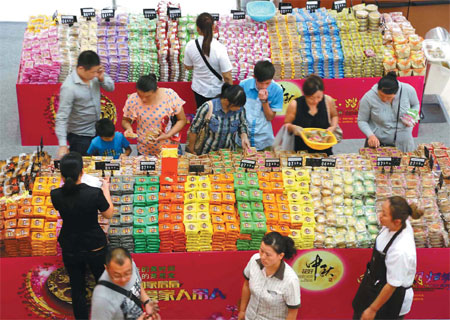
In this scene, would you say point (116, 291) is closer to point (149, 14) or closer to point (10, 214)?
point (10, 214)

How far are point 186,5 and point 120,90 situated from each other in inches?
161

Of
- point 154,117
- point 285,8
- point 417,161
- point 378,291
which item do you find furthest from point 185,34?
point 378,291

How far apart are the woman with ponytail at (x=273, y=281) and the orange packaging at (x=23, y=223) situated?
2.15 meters

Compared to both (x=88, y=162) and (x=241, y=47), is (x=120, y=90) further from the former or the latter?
(x=88, y=162)

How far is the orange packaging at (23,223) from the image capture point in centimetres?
599

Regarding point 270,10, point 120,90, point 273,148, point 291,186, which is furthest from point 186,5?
point 291,186

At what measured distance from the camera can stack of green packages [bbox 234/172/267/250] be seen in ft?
19.7

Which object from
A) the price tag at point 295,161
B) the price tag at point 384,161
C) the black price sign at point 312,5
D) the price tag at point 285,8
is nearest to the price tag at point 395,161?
the price tag at point 384,161

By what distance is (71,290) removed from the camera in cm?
590

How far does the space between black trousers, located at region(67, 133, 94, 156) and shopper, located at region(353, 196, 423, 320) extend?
3.41 meters

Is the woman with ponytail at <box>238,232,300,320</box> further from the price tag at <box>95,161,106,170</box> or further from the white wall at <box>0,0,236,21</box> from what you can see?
the white wall at <box>0,0,236,21</box>

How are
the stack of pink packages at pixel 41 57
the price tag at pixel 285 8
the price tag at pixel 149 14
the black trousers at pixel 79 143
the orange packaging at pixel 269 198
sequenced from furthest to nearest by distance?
the price tag at pixel 285 8 → the price tag at pixel 149 14 → the stack of pink packages at pixel 41 57 → the black trousers at pixel 79 143 → the orange packaging at pixel 269 198

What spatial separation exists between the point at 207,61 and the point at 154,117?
1281 mm

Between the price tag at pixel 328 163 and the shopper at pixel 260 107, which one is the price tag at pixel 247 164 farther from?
the shopper at pixel 260 107
